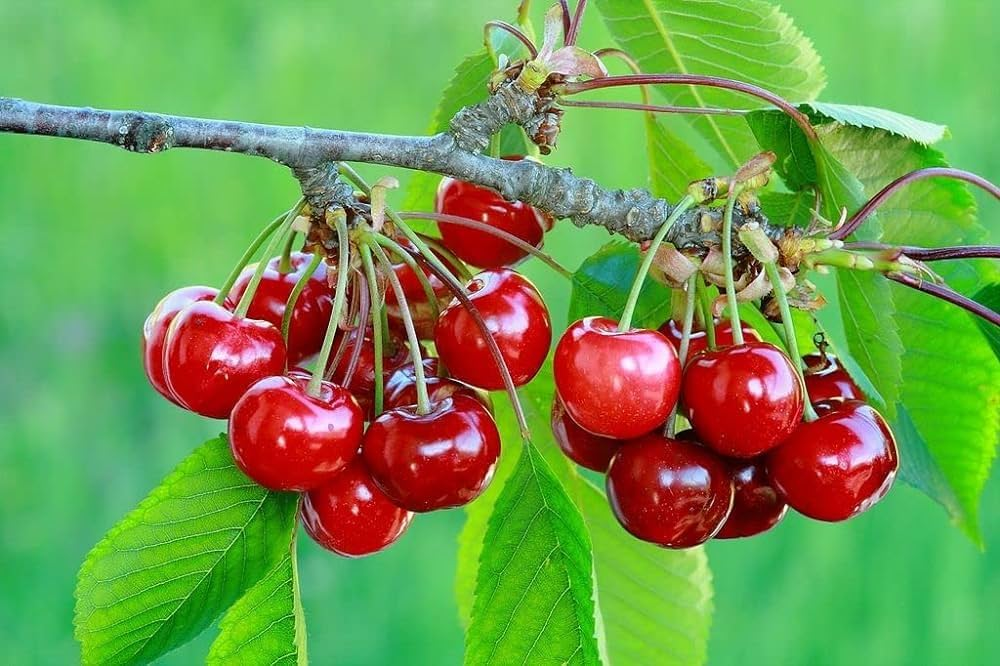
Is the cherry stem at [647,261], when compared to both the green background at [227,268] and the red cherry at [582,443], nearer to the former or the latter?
the red cherry at [582,443]

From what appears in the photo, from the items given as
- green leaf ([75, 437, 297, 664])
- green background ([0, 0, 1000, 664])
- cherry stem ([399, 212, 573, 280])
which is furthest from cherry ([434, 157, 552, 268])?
green background ([0, 0, 1000, 664])

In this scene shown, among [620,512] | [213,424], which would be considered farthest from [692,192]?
[213,424]

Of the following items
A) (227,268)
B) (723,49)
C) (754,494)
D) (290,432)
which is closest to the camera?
(290,432)

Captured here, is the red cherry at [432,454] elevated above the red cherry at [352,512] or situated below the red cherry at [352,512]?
above

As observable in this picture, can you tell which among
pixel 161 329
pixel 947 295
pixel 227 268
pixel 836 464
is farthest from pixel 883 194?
pixel 227 268

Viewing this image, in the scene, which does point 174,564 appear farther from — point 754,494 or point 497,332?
point 754,494

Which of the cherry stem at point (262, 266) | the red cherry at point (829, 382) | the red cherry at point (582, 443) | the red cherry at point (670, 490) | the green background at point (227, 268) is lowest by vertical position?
the green background at point (227, 268)

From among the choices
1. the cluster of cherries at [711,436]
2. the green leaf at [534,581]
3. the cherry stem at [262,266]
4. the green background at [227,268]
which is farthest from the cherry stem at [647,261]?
the green background at [227,268]
